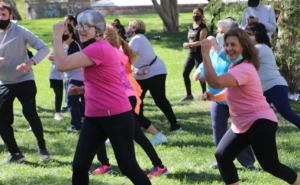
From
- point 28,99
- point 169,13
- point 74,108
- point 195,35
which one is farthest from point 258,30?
point 169,13

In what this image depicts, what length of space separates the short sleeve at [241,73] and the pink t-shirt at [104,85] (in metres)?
1.01

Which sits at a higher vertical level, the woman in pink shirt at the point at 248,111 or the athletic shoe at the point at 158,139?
the woman in pink shirt at the point at 248,111

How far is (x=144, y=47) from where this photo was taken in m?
7.76

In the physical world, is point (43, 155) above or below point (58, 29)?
below

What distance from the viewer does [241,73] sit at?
411 centimetres

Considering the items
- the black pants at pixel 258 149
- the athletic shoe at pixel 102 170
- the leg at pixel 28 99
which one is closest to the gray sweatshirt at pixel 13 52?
the leg at pixel 28 99

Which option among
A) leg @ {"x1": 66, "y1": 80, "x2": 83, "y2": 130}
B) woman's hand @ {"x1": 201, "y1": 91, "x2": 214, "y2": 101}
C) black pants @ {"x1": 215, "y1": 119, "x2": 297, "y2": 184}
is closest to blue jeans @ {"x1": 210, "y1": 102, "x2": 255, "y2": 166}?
woman's hand @ {"x1": 201, "y1": 91, "x2": 214, "y2": 101}

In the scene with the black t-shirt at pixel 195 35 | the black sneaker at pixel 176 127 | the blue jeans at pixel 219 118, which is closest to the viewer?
the blue jeans at pixel 219 118

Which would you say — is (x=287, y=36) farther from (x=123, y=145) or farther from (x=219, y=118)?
(x=123, y=145)

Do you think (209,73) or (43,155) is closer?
(209,73)

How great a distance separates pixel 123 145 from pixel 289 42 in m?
7.24

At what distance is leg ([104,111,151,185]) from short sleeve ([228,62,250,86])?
105cm

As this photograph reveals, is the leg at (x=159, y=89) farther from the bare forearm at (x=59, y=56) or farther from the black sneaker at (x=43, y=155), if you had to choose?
the bare forearm at (x=59, y=56)

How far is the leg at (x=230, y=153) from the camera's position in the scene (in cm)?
434
